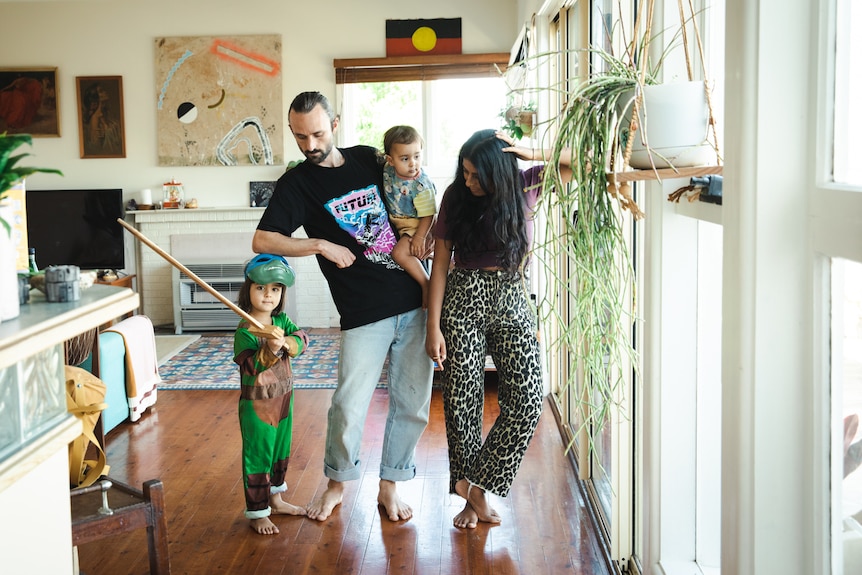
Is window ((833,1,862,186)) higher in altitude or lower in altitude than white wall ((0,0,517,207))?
lower

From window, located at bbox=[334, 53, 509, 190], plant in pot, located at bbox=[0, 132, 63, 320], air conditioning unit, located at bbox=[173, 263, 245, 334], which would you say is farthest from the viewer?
window, located at bbox=[334, 53, 509, 190]

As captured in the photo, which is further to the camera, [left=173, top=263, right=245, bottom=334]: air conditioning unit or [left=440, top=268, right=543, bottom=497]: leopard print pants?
[left=173, top=263, right=245, bottom=334]: air conditioning unit

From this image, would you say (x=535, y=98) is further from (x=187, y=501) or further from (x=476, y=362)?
(x=187, y=501)

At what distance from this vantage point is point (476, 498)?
3.26m

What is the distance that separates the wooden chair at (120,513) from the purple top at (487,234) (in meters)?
1.20

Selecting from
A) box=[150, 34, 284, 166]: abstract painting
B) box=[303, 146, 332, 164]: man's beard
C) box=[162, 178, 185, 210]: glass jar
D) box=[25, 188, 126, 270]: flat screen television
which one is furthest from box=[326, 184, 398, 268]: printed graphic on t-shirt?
box=[25, 188, 126, 270]: flat screen television

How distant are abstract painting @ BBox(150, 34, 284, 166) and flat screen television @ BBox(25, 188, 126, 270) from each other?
1076mm

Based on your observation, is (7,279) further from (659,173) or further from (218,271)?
(218,271)

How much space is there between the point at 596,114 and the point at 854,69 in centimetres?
44

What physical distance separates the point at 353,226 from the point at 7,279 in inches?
69.9

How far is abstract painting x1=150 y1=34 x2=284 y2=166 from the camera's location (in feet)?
26.3

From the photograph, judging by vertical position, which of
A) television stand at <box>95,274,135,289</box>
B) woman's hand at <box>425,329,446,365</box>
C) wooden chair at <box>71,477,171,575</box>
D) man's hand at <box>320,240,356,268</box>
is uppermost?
man's hand at <box>320,240,356,268</box>

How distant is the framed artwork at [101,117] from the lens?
8.12 meters

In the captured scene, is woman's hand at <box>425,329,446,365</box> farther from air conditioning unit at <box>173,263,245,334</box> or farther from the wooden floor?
air conditioning unit at <box>173,263,245,334</box>
